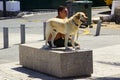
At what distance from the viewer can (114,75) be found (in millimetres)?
10367

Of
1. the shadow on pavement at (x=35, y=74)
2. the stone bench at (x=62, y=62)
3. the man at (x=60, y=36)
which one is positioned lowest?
the shadow on pavement at (x=35, y=74)

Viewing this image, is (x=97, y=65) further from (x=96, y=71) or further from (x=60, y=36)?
(x=60, y=36)

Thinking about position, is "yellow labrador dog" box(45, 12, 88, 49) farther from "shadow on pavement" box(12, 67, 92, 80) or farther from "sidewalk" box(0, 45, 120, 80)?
"sidewalk" box(0, 45, 120, 80)

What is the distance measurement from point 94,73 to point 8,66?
249 cm

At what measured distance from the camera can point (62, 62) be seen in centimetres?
973

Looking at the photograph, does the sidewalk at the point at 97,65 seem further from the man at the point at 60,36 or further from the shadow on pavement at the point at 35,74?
the man at the point at 60,36

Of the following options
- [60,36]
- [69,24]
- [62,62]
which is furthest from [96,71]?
[69,24]

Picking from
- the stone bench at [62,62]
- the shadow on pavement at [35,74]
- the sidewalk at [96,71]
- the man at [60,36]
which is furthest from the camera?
the man at [60,36]

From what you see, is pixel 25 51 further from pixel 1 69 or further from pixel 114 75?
pixel 114 75

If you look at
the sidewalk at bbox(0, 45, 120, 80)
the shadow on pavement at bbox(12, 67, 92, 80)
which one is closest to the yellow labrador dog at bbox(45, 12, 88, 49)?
the shadow on pavement at bbox(12, 67, 92, 80)

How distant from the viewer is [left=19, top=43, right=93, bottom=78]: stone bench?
9.78 metres

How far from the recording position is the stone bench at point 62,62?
32.1 ft

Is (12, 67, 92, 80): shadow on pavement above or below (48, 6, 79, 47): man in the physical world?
below

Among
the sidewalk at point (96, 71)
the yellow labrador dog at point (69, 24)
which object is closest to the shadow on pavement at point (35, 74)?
the sidewalk at point (96, 71)
